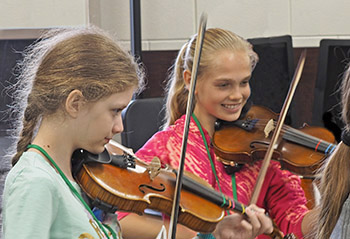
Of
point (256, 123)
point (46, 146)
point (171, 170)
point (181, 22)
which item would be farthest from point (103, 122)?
point (181, 22)

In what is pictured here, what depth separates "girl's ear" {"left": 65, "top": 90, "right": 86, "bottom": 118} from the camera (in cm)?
87

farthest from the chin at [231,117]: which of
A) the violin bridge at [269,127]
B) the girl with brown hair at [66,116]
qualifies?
the girl with brown hair at [66,116]

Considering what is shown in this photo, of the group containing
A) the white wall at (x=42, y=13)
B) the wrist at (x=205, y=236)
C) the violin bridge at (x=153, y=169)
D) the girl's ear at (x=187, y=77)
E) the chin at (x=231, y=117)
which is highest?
the white wall at (x=42, y=13)

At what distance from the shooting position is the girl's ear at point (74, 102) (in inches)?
34.2

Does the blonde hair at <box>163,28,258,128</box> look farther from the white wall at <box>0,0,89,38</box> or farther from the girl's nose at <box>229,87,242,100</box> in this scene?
the white wall at <box>0,0,89,38</box>

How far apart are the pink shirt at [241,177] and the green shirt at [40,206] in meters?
0.48

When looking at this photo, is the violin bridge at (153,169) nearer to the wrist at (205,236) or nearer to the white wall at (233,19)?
the wrist at (205,236)

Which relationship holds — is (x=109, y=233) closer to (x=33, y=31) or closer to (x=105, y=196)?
(x=105, y=196)

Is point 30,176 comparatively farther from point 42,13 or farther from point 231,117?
point 42,13

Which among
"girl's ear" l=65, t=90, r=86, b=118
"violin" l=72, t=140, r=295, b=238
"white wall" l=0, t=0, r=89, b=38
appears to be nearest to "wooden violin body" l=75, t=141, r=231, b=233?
"violin" l=72, t=140, r=295, b=238

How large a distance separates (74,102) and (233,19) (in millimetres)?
1799

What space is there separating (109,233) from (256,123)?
2.22ft

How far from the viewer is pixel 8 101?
1964mm

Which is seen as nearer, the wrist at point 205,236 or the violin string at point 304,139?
the wrist at point 205,236
